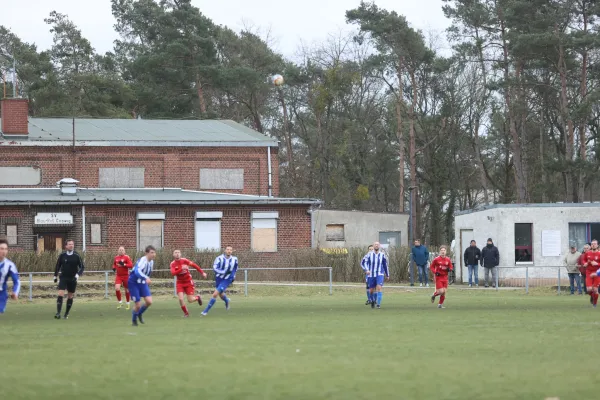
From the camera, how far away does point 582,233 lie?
46.4 metres

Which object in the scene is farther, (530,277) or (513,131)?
(513,131)

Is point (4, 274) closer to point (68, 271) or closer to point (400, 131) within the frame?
point (68, 271)

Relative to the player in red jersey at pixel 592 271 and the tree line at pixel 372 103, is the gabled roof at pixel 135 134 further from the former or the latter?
the player in red jersey at pixel 592 271

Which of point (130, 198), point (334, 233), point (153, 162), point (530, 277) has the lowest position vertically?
point (530, 277)

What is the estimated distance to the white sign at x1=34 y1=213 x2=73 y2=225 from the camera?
54625mm

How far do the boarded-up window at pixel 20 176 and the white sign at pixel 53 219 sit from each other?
6168mm

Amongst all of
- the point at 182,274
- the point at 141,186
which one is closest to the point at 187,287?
the point at 182,274

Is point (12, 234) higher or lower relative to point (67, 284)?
higher

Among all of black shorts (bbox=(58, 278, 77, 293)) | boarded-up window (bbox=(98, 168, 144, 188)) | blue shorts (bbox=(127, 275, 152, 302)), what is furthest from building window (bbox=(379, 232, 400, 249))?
blue shorts (bbox=(127, 275, 152, 302))

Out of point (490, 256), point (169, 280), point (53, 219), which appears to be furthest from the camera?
point (53, 219)

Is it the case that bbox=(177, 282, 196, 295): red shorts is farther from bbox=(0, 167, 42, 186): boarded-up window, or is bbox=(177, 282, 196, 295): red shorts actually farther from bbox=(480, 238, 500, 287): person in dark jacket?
bbox=(0, 167, 42, 186): boarded-up window

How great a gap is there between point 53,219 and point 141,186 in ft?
27.6

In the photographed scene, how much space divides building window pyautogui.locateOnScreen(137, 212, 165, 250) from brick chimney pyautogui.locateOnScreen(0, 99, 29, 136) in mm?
9936

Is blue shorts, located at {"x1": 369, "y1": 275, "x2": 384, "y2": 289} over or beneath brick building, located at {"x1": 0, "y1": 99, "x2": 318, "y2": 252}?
beneath
